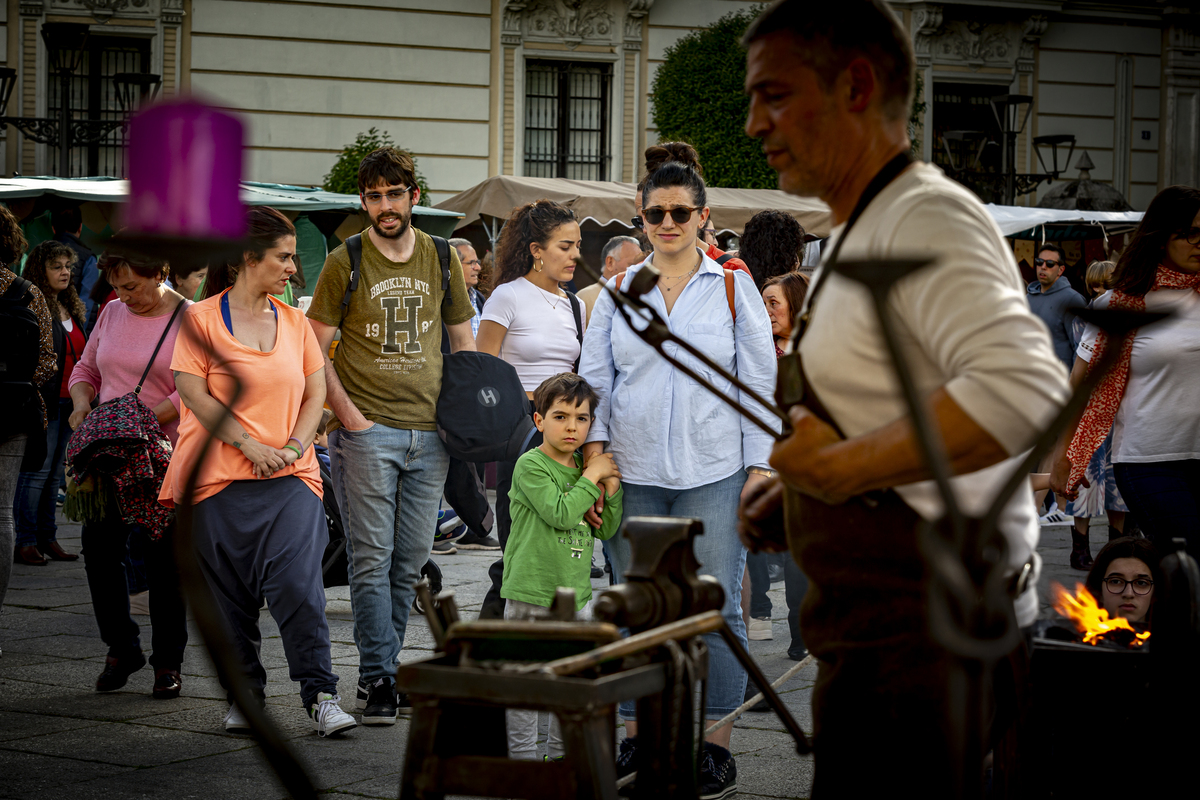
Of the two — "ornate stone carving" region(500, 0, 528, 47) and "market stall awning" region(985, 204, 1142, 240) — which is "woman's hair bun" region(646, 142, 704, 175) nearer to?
"market stall awning" region(985, 204, 1142, 240)

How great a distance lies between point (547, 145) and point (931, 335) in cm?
2180

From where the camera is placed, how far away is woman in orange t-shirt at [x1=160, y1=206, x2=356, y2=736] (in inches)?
188

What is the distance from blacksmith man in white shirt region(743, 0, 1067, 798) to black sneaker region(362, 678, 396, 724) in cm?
310

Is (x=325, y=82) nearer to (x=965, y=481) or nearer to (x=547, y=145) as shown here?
(x=547, y=145)

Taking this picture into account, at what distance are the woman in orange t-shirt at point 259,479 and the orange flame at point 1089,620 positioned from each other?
2641mm

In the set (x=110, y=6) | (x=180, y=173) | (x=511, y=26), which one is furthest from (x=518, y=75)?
(x=180, y=173)

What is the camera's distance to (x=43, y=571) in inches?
321

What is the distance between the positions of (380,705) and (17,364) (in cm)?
203

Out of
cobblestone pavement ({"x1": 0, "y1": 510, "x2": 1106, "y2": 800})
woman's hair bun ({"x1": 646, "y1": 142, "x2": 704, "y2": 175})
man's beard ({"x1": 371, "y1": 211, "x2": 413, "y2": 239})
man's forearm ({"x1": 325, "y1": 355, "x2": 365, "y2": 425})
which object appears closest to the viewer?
cobblestone pavement ({"x1": 0, "y1": 510, "x2": 1106, "y2": 800})

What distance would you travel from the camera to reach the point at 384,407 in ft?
16.9

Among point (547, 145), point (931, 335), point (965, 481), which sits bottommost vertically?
point (965, 481)

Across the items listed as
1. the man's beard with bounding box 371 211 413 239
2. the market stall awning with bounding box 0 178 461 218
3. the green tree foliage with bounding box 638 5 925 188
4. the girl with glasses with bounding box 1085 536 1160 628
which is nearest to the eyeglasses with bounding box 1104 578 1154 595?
the girl with glasses with bounding box 1085 536 1160 628

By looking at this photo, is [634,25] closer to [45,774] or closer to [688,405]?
[688,405]

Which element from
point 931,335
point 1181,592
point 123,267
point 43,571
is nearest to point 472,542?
point 43,571
